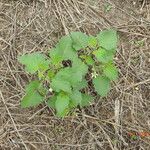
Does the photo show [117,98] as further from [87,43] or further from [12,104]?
[12,104]

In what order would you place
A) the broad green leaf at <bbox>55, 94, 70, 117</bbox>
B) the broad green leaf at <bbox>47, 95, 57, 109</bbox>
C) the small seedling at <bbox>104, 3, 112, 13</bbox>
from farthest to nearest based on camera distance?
the small seedling at <bbox>104, 3, 112, 13</bbox>
the broad green leaf at <bbox>47, 95, 57, 109</bbox>
the broad green leaf at <bbox>55, 94, 70, 117</bbox>

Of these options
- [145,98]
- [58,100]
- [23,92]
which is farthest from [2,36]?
[145,98]

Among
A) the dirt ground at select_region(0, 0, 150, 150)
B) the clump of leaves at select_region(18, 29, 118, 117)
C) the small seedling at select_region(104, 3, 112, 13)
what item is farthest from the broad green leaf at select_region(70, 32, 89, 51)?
the small seedling at select_region(104, 3, 112, 13)

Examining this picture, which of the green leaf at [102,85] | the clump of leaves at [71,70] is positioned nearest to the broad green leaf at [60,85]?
the clump of leaves at [71,70]

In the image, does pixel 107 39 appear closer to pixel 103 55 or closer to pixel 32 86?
pixel 103 55

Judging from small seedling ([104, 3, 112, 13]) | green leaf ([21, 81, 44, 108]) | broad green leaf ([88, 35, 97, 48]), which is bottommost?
green leaf ([21, 81, 44, 108])

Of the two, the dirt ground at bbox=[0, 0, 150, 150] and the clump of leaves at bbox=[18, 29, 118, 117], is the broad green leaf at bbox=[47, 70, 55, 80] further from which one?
the dirt ground at bbox=[0, 0, 150, 150]
